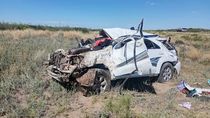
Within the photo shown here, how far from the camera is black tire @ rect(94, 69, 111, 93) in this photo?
8.82m

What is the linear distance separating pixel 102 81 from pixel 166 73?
11.5ft

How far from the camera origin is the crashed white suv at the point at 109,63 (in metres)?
8.68

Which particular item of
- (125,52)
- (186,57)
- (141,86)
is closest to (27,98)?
(125,52)

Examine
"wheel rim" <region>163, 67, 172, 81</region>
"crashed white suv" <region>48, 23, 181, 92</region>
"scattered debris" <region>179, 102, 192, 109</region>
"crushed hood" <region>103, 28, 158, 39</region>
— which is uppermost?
"crushed hood" <region>103, 28, 158, 39</region>

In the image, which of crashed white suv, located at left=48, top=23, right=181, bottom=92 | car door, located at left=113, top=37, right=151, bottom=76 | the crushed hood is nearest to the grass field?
crashed white suv, located at left=48, top=23, right=181, bottom=92

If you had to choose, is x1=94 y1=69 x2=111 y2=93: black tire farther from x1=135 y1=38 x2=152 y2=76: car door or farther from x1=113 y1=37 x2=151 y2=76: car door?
x1=135 y1=38 x2=152 y2=76: car door

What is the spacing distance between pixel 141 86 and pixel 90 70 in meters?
2.65

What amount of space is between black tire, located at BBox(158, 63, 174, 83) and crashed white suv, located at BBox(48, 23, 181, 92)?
0.32m

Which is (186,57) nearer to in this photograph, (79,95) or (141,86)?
(141,86)

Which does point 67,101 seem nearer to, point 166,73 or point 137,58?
point 137,58

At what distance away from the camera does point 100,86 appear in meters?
8.98

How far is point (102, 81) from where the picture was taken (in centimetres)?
902

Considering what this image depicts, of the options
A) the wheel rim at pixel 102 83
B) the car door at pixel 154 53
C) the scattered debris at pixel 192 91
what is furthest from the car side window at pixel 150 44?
the wheel rim at pixel 102 83

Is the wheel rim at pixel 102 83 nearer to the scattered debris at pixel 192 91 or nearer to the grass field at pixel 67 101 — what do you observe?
the grass field at pixel 67 101
